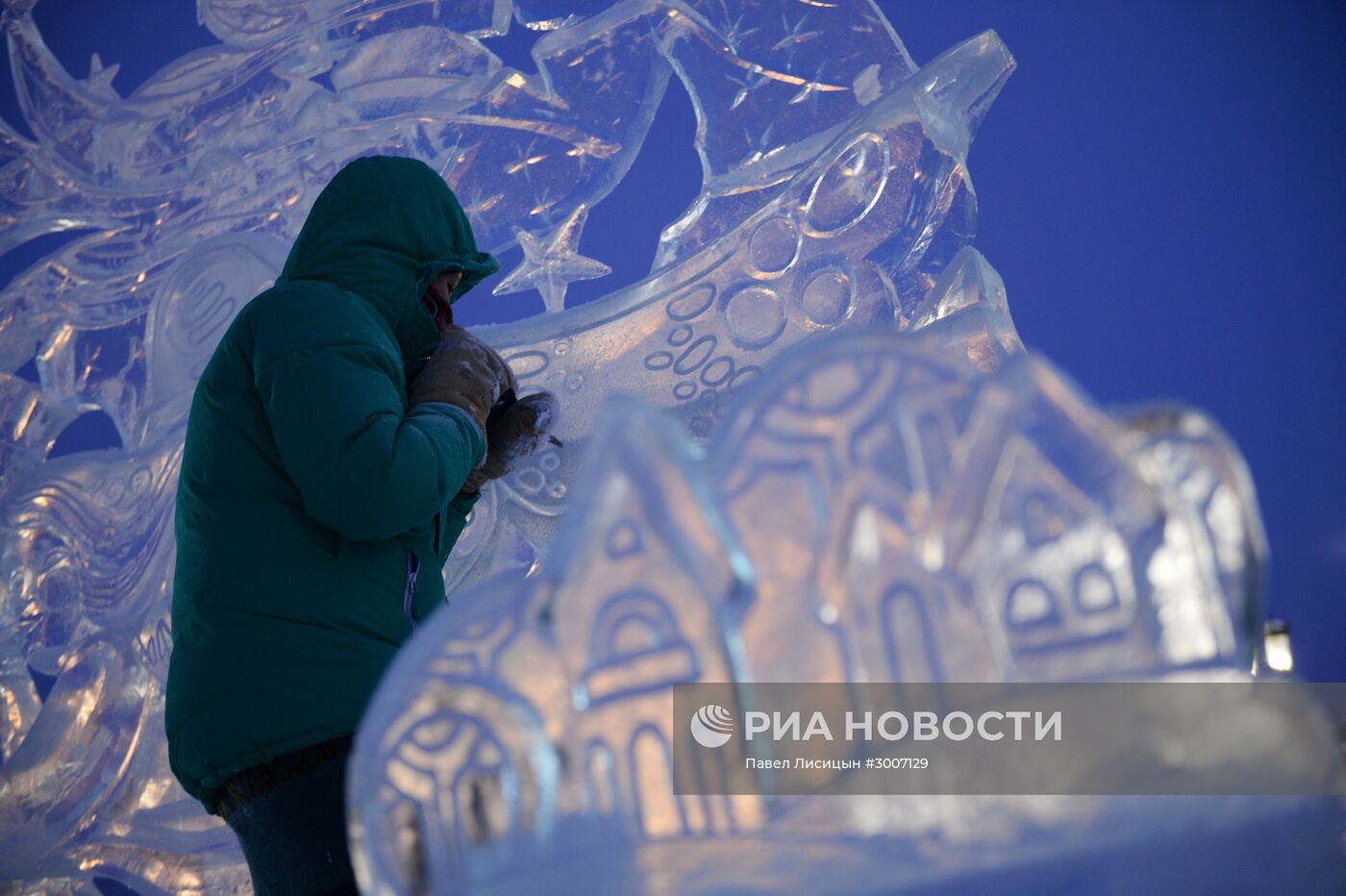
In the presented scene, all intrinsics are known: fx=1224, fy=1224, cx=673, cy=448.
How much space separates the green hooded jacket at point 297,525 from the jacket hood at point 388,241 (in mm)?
72

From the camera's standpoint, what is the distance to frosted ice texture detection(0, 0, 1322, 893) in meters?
0.38

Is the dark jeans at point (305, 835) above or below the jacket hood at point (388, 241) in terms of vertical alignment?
below

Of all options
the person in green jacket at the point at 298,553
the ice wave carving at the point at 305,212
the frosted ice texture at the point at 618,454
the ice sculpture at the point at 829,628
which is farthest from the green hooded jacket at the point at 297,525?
the ice wave carving at the point at 305,212

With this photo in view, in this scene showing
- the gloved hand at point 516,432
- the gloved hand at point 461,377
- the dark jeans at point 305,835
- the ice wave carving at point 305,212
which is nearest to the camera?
the dark jeans at point 305,835

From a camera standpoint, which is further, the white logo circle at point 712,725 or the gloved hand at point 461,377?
the gloved hand at point 461,377

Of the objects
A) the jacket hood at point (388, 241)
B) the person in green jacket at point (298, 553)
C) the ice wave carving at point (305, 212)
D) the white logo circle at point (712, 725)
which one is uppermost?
the ice wave carving at point (305, 212)

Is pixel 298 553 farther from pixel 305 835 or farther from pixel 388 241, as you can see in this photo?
pixel 388 241

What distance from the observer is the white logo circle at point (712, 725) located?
1.23 feet

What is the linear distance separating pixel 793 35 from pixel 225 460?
1.20 m

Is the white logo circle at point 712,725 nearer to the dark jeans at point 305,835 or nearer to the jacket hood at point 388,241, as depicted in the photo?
the dark jeans at point 305,835

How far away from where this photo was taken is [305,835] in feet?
2.55

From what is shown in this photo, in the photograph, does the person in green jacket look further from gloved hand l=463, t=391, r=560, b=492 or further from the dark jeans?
gloved hand l=463, t=391, r=560, b=492

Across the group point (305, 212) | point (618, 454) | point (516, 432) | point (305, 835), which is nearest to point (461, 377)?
point (516, 432)

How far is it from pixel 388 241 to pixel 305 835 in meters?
0.48
